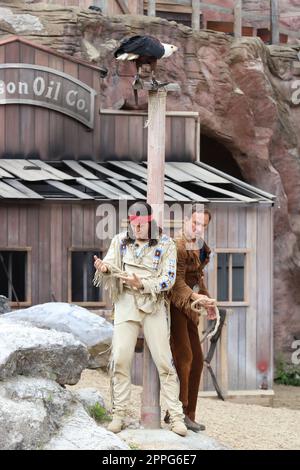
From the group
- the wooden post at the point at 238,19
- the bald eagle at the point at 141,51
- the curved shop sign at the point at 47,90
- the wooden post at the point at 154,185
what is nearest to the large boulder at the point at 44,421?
the wooden post at the point at 154,185

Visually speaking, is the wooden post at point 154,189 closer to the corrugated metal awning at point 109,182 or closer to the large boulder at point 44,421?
the large boulder at point 44,421

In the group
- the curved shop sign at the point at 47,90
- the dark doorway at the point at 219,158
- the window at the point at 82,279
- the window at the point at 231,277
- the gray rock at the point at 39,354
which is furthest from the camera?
the dark doorway at the point at 219,158

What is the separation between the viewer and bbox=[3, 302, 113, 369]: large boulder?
12422mm

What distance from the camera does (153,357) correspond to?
984 centimetres

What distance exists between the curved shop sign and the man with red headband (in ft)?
30.3

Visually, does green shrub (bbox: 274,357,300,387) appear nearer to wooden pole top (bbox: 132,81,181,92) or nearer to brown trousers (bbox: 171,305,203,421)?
brown trousers (bbox: 171,305,203,421)

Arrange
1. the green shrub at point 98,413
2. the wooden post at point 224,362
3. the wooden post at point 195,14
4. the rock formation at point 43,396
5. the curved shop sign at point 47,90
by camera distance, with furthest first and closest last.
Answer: the wooden post at point 195,14, the curved shop sign at point 47,90, the wooden post at point 224,362, the green shrub at point 98,413, the rock formation at point 43,396

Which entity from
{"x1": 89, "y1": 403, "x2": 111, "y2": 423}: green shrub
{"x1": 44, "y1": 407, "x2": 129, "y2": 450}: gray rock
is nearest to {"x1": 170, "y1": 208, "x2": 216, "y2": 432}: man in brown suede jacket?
{"x1": 89, "y1": 403, "x2": 111, "y2": 423}: green shrub

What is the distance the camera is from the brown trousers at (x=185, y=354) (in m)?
10.1

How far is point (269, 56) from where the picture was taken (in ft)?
80.7

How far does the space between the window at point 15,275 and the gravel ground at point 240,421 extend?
417 cm

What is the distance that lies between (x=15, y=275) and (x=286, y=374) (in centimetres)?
791

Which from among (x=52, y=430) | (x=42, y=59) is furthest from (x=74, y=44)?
(x=52, y=430)

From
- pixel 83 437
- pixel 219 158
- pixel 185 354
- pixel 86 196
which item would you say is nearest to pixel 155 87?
pixel 185 354
